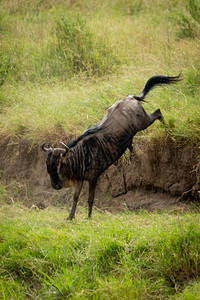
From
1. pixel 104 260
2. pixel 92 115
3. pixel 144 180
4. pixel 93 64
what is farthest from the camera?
pixel 93 64

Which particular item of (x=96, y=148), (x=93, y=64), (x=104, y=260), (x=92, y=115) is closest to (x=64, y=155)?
(x=96, y=148)

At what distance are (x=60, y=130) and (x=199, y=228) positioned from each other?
3.76 metres

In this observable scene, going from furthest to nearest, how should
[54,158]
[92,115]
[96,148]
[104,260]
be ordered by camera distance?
[92,115], [96,148], [54,158], [104,260]

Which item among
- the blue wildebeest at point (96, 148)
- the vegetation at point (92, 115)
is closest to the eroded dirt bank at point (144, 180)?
the vegetation at point (92, 115)

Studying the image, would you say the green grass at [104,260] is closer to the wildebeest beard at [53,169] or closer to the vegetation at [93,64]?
the wildebeest beard at [53,169]

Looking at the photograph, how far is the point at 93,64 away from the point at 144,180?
163 inches

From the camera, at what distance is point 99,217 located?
6.31 m

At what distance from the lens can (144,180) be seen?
6945 millimetres

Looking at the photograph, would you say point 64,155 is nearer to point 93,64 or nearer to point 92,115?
point 92,115

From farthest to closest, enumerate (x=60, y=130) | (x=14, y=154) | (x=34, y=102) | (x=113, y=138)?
(x=34, y=102), (x=14, y=154), (x=60, y=130), (x=113, y=138)

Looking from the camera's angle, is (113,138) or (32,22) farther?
(32,22)

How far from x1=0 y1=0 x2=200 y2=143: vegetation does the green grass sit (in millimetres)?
1970

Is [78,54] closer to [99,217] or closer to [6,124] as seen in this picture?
[6,124]

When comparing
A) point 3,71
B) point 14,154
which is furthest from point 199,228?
point 3,71
